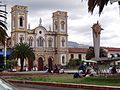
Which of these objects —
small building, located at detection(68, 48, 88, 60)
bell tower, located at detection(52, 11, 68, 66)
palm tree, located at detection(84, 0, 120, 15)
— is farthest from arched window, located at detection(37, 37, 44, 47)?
palm tree, located at detection(84, 0, 120, 15)

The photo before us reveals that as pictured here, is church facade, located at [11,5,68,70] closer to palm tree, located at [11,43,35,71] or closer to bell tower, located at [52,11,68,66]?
bell tower, located at [52,11,68,66]

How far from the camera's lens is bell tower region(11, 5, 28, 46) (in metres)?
97.8

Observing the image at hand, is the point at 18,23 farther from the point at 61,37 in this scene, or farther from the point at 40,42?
the point at 61,37

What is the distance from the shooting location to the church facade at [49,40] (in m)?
103

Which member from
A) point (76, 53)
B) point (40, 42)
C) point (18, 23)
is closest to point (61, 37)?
point (40, 42)

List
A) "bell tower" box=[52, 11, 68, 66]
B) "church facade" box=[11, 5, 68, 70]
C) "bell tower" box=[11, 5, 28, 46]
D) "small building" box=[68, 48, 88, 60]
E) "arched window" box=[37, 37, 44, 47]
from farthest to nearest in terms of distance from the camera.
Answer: "small building" box=[68, 48, 88, 60] < "bell tower" box=[52, 11, 68, 66] < "arched window" box=[37, 37, 44, 47] < "church facade" box=[11, 5, 68, 70] < "bell tower" box=[11, 5, 28, 46]

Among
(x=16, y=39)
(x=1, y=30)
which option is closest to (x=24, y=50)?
(x=16, y=39)

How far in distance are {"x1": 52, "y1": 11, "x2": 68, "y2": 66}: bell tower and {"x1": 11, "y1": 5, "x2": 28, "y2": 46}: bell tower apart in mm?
11332

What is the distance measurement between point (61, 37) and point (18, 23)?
15003 millimetres

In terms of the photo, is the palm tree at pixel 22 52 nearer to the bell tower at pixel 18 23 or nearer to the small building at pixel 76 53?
the bell tower at pixel 18 23

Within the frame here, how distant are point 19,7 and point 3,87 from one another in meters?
94.8

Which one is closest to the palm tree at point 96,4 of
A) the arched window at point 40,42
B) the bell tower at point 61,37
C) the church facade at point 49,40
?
the church facade at point 49,40

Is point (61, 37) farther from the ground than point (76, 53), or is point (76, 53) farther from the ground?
point (61, 37)

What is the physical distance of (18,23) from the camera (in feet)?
323
